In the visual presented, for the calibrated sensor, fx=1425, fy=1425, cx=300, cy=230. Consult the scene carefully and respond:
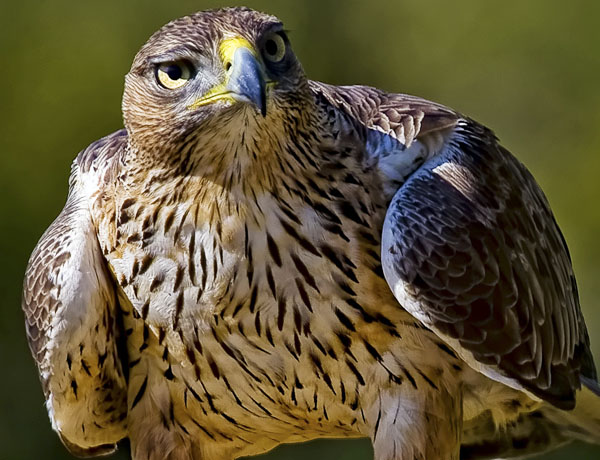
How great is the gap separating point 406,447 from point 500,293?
0.62 m

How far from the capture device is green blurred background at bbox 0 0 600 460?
958 centimetres

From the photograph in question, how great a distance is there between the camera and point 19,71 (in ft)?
33.3

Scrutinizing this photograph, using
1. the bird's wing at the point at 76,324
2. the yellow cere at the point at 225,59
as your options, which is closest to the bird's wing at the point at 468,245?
the yellow cere at the point at 225,59

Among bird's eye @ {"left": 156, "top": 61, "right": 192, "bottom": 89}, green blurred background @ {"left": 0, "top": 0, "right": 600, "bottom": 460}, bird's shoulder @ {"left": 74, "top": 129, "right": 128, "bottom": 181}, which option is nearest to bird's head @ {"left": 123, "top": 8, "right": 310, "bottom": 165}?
bird's eye @ {"left": 156, "top": 61, "right": 192, "bottom": 89}

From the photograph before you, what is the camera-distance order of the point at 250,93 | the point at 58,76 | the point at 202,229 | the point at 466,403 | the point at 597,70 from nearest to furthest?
1. the point at 250,93
2. the point at 202,229
3. the point at 466,403
4. the point at 58,76
5. the point at 597,70

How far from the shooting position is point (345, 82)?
11.2 metres

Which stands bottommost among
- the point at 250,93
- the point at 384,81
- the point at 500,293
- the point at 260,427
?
the point at 384,81

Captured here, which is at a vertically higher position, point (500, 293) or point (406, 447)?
point (500, 293)

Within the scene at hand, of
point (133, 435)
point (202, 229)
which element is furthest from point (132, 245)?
point (133, 435)

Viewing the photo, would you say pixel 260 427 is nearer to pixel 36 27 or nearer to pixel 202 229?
pixel 202 229

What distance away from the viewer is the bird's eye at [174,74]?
450 cm

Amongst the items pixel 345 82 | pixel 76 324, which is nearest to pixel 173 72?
pixel 76 324

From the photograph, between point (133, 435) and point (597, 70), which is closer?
point (133, 435)

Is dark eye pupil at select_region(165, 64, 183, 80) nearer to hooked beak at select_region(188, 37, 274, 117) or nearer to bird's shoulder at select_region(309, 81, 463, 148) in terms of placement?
hooked beak at select_region(188, 37, 274, 117)
